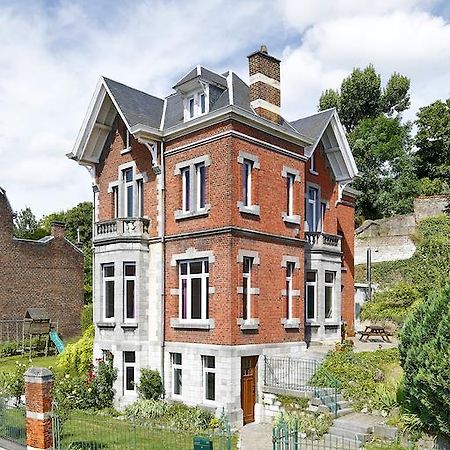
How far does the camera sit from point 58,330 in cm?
3588

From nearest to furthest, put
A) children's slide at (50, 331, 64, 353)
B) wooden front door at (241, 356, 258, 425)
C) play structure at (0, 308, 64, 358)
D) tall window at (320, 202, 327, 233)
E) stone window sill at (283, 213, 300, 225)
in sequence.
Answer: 1. wooden front door at (241, 356, 258, 425)
2. stone window sill at (283, 213, 300, 225)
3. tall window at (320, 202, 327, 233)
4. children's slide at (50, 331, 64, 353)
5. play structure at (0, 308, 64, 358)

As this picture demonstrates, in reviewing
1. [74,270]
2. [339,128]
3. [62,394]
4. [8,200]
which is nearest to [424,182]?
[339,128]

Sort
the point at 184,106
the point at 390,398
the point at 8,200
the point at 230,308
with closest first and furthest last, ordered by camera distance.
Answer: the point at 390,398 < the point at 230,308 < the point at 184,106 < the point at 8,200

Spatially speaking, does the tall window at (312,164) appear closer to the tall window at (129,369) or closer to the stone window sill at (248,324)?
the stone window sill at (248,324)

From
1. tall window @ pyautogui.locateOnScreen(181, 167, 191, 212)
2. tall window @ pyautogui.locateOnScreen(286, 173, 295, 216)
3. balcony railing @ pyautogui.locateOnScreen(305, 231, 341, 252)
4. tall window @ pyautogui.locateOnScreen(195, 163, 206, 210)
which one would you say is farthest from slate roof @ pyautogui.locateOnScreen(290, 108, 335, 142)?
A: tall window @ pyautogui.locateOnScreen(181, 167, 191, 212)

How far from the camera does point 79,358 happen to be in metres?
22.1

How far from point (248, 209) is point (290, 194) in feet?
9.17

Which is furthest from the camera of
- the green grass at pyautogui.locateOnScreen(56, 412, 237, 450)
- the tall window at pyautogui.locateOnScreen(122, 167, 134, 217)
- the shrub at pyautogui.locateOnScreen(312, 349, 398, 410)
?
the tall window at pyautogui.locateOnScreen(122, 167, 134, 217)

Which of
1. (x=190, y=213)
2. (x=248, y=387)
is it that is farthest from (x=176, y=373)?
(x=190, y=213)

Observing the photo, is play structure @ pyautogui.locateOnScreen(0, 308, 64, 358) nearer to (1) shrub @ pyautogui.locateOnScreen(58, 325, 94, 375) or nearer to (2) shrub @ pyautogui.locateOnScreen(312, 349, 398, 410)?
(1) shrub @ pyautogui.locateOnScreen(58, 325, 94, 375)

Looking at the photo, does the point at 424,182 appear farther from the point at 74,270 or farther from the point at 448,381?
the point at 448,381

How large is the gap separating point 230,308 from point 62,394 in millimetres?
6290

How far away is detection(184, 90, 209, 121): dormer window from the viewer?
19.5m

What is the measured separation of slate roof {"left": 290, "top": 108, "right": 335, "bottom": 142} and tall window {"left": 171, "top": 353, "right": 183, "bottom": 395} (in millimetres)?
9830
